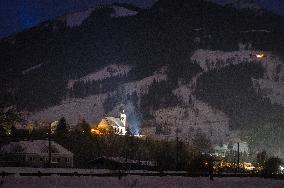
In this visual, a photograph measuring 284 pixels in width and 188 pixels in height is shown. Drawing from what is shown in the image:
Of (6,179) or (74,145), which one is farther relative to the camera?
(74,145)

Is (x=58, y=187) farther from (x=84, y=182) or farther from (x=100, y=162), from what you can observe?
(x=100, y=162)

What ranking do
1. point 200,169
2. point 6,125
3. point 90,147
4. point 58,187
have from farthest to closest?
point 90,147, point 200,169, point 6,125, point 58,187

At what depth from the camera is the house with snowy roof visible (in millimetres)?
90250

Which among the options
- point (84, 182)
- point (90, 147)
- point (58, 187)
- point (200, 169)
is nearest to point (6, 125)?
point (200, 169)

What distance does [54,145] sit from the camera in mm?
97625

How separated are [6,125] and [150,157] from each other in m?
64.3

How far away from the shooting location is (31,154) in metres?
92.2

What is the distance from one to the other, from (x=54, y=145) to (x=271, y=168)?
45796 mm

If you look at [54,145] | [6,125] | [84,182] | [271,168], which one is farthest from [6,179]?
[271,168]

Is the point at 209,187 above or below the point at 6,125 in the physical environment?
below

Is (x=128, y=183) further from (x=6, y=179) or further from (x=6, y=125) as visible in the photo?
(x=6, y=125)

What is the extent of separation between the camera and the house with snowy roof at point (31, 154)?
90.2 metres

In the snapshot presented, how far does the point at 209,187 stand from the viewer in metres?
32.2

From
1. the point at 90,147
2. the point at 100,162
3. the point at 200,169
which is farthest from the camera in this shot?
the point at 90,147
